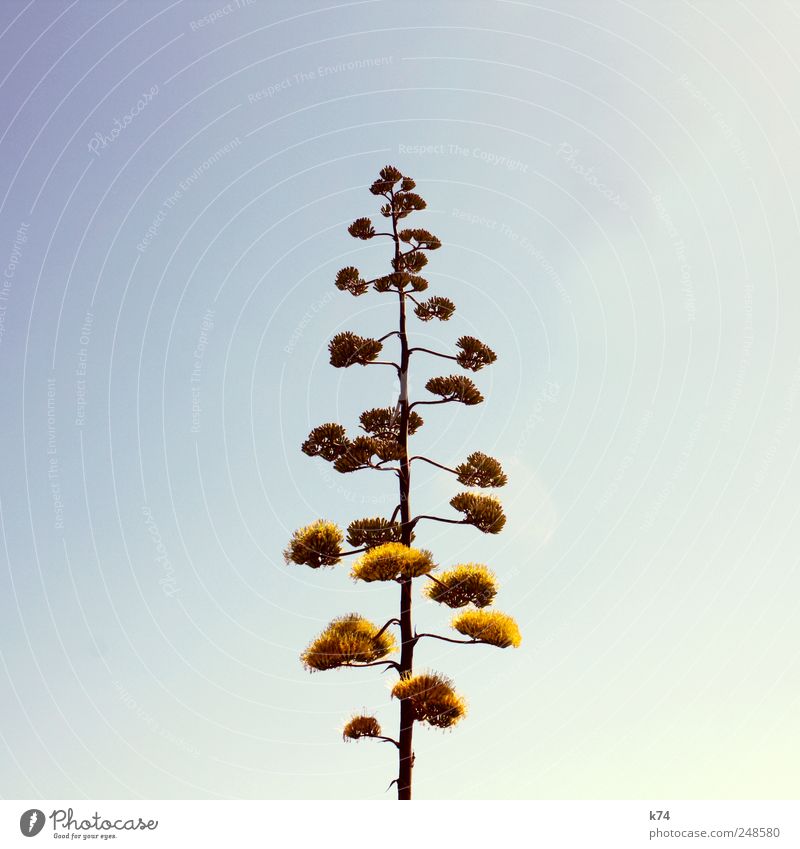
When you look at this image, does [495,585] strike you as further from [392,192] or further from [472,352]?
[392,192]

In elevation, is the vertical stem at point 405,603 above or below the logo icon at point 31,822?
above

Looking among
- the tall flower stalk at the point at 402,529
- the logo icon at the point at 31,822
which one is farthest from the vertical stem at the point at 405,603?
the logo icon at the point at 31,822

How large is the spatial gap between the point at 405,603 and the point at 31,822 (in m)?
5.69

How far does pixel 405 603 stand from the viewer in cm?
983

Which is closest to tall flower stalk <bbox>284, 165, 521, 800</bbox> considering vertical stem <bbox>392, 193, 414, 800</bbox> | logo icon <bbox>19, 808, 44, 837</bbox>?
vertical stem <bbox>392, 193, 414, 800</bbox>

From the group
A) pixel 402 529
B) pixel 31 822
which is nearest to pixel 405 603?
pixel 402 529

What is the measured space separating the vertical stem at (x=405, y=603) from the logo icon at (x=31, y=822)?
4.74m

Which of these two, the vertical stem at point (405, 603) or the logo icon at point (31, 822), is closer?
the logo icon at point (31, 822)

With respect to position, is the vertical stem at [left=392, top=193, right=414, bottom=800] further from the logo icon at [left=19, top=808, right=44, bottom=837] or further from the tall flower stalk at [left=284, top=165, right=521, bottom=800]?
the logo icon at [left=19, top=808, right=44, bottom=837]

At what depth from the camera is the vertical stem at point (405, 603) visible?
9.06m

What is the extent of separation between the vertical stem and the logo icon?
4.74 meters

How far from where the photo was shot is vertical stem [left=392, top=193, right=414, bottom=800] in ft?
29.7

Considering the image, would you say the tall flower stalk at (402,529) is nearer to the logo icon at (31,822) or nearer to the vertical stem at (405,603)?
the vertical stem at (405,603)

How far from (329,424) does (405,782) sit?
567 centimetres
